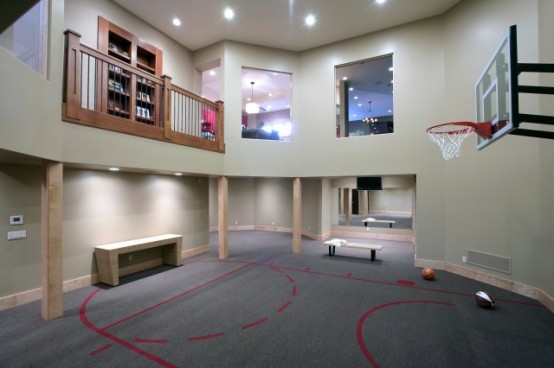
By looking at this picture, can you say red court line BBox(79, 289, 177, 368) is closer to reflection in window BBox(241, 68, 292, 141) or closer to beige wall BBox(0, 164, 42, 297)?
beige wall BBox(0, 164, 42, 297)

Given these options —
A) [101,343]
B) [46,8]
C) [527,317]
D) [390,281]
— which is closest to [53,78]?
[46,8]

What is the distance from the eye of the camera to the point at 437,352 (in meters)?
3.22

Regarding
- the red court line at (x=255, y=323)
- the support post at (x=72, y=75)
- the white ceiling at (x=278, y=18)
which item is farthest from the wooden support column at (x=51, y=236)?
the white ceiling at (x=278, y=18)

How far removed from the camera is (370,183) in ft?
34.4

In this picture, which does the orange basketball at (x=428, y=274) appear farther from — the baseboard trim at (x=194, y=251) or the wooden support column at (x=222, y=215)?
the baseboard trim at (x=194, y=251)

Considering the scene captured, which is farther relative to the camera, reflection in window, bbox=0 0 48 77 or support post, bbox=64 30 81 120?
support post, bbox=64 30 81 120

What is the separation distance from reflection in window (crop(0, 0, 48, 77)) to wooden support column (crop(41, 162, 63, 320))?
1416 mm

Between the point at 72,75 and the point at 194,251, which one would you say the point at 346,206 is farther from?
the point at 72,75

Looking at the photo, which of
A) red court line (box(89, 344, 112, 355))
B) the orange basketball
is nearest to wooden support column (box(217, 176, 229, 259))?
red court line (box(89, 344, 112, 355))

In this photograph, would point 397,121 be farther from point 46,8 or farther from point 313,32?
point 46,8

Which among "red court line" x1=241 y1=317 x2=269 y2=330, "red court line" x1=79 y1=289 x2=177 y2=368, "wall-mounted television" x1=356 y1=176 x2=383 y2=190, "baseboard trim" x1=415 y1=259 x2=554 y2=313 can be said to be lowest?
"red court line" x1=241 y1=317 x2=269 y2=330

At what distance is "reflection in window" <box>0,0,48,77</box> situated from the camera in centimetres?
362

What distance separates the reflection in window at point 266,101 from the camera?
8523mm

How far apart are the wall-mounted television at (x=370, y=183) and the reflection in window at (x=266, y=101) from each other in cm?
340
